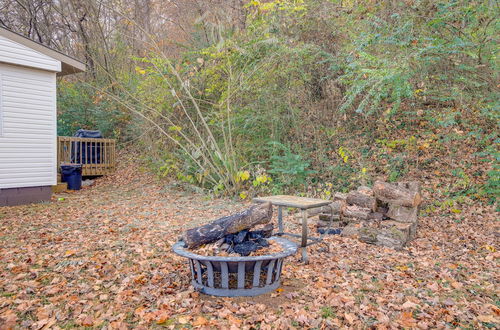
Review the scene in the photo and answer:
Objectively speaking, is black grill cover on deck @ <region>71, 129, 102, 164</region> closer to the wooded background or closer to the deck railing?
the deck railing

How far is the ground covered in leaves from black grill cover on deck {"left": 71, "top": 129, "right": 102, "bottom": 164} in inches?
200

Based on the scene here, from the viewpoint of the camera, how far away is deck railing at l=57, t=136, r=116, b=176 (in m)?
11.0

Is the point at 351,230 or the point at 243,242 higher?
the point at 243,242

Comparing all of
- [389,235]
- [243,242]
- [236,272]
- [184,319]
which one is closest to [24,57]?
[243,242]

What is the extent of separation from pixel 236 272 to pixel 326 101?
717 cm

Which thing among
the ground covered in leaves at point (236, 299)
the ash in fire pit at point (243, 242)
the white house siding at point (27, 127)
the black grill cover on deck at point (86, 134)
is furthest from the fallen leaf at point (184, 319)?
the black grill cover on deck at point (86, 134)

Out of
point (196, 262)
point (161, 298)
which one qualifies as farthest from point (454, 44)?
point (161, 298)

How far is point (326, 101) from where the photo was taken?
966 cm

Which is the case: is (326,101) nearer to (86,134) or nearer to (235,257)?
(235,257)

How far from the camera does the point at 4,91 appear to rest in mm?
8102

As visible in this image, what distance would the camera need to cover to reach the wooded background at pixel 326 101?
7.31m

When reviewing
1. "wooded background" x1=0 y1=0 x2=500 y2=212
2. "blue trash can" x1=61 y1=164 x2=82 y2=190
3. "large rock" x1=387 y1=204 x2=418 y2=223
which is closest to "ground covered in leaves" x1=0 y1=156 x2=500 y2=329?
"large rock" x1=387 y1=204 x2=418 y2=223

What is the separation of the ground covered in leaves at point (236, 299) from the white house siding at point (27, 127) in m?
2.24

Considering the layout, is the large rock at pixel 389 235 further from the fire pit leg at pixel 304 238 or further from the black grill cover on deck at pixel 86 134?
the black grill cover on deck at pixel 86 134
